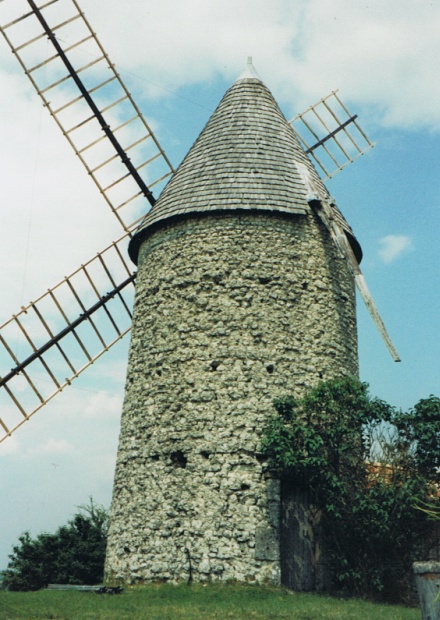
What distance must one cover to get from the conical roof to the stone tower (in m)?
0.03

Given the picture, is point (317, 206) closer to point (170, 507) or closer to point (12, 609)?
point (170, 507)

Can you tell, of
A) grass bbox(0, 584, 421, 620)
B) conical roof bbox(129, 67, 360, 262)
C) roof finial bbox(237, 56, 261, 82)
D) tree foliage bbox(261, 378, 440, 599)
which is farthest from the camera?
roof finial bbox(237, 56, 261, 82)

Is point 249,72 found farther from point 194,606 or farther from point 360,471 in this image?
point 194,606

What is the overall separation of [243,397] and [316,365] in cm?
138

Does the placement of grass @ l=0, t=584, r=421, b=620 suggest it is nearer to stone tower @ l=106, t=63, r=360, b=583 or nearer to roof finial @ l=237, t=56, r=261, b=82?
stone tower @ l=106, t=63, r=360, b=583

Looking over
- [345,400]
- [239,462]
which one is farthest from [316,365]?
[239,462]

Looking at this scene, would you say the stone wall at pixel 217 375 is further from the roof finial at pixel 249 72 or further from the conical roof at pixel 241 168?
the roof finial at pixel 249 72

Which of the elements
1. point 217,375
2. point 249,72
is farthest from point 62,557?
point 249,72

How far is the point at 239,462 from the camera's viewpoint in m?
11.0

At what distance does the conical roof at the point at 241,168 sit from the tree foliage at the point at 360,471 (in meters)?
3.50

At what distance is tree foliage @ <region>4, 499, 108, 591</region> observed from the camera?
14938mm

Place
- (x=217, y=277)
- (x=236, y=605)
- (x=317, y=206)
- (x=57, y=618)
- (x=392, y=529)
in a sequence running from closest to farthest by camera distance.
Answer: (x=57, y=618) → (x=236, y=605) → (x=392, y=529) → (x=217, y=277) → (x=317, y=206)

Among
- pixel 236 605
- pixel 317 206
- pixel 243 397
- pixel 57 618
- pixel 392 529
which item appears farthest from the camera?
pixel 317 206

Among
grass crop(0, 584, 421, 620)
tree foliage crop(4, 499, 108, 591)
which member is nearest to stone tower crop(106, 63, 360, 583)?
grass crop(0, 584, 421, 620)
